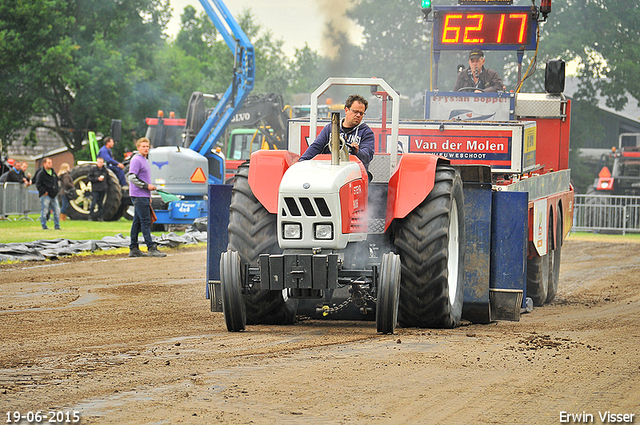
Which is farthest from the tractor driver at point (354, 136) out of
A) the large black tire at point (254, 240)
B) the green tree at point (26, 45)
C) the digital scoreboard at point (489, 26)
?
the green tree at point (26, 45)

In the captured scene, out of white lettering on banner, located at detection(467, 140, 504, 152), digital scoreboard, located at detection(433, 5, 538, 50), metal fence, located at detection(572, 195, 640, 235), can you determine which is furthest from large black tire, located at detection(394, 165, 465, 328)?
metal fence, located at detection(572, 195, 640, 235)

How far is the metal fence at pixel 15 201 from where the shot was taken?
24.8 metres

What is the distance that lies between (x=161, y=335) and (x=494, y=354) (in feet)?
8.57

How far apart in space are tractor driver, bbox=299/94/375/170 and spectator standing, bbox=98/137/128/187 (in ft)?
53.3

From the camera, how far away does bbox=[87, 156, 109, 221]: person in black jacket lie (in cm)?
2327

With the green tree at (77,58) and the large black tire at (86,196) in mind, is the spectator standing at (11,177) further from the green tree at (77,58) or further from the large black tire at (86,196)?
the green tree at (77,58)

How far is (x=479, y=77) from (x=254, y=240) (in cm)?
661

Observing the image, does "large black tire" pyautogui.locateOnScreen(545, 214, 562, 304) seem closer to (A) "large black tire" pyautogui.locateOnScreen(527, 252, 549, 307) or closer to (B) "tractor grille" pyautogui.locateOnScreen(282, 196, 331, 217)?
(A) "large black tire" pyautogui.locateOnScreen(527, 252, 549, 307)

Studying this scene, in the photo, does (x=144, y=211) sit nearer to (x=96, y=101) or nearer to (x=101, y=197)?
(x=101, y=197)

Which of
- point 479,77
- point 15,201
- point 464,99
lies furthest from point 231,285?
point 15,201

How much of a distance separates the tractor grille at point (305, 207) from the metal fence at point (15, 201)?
1921cm

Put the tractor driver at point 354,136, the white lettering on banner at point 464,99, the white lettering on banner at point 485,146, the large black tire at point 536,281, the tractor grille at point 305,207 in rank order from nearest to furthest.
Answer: the tractor grille at point 305,207 → the tractor driver at point 354,136 → the white lettering on banner at point 485,146 → the large black tire at point 536,281 → the white lettering on banner at point 464,99

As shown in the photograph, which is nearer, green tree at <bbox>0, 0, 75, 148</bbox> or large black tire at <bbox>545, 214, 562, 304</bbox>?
large black tire at <bbox>545, 214, 562, 304</bbox>

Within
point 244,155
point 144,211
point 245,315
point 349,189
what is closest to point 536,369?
point 349,189
